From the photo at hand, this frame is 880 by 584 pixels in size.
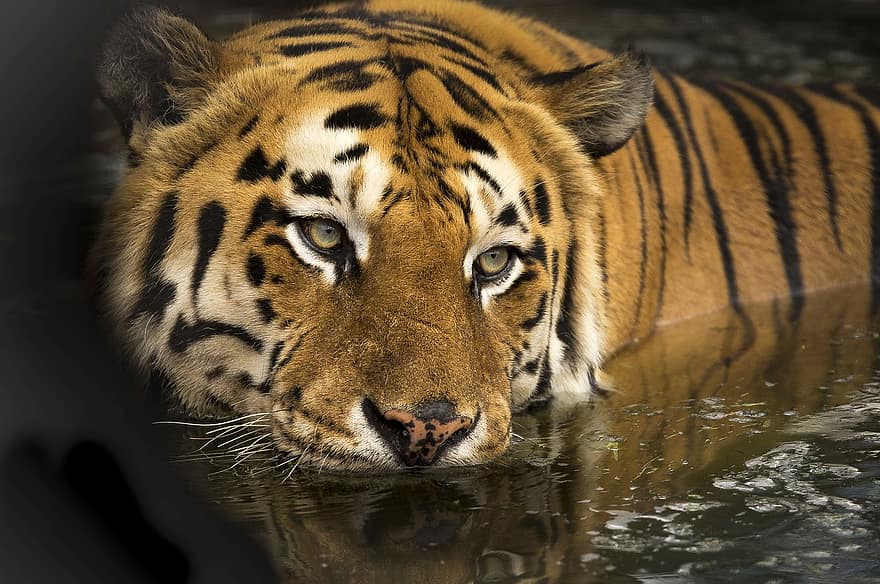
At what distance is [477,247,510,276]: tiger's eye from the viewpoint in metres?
2.66

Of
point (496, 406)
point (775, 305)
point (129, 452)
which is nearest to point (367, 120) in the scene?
point (496, 406)

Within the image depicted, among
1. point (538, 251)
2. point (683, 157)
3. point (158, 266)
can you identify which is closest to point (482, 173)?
point (538, 251)

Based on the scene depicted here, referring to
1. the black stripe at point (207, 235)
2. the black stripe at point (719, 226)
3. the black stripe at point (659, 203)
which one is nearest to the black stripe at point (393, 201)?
the black stripe at point (207, 235)

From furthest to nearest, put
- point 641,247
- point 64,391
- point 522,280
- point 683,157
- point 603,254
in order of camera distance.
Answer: point 683,157
point 641,247
point 603,254
point 522,280
point 64,391

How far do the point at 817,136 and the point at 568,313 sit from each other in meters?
1.48

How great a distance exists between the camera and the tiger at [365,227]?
243 cm

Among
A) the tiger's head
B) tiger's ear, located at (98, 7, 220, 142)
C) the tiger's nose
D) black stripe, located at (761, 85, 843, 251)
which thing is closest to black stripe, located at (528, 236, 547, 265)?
the tiger's head

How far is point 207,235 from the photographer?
2.62m

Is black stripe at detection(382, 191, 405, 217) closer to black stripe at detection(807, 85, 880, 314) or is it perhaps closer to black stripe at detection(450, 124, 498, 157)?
black stripe at detection(450, 124, 498, 157)

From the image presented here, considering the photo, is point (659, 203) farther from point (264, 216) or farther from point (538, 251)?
point (264, 216)

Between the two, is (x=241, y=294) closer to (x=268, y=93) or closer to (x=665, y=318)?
(x=268, y=93)

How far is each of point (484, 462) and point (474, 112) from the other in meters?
0.78

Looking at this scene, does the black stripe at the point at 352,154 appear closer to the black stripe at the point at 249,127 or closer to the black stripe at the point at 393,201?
the black stripe at the point at 393,201

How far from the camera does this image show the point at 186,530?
2.01 meters
